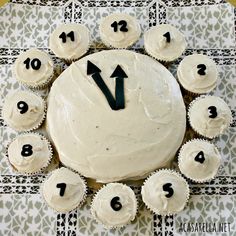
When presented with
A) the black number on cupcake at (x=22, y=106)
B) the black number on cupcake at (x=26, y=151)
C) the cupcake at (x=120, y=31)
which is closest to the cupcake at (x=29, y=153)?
the black number on cupcake at (x=26, y=151)

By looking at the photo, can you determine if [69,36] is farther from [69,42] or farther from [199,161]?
[199,161]

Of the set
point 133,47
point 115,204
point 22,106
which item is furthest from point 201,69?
point 22,106

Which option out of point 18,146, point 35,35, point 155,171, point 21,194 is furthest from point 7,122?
point 155,171

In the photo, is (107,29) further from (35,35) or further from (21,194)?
(21,194)

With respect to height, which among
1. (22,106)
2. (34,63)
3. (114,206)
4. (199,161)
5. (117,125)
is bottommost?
(114,206)

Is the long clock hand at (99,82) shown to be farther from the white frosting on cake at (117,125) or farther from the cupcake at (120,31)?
the cupcake at (120,31)

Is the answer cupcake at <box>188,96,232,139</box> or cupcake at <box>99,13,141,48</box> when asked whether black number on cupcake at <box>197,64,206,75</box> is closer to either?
cupcake at <box>188,96,232,139</box>

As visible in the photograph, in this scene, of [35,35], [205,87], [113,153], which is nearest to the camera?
[113,153]
